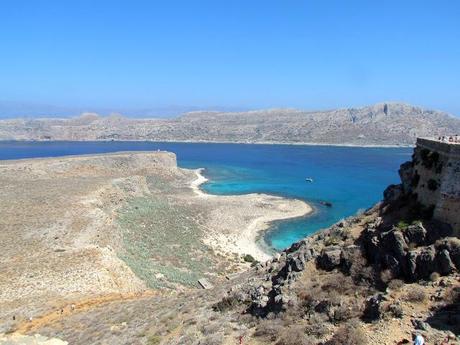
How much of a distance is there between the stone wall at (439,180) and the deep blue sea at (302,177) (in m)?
10.6

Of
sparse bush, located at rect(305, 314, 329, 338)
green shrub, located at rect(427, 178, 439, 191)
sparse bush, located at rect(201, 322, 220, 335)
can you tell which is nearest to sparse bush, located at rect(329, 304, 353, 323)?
sparse bush, located at rect(305, 314, 329, 338)

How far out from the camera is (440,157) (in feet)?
69.4

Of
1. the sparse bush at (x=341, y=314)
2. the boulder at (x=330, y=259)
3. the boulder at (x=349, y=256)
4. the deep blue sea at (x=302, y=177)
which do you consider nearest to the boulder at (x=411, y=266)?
the boulder at (x=349, y=256)

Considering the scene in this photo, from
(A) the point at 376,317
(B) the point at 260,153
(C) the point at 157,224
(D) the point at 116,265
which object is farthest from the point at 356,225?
(B) the point at 260,153

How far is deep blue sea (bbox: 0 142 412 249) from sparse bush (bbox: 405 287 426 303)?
55.1ft

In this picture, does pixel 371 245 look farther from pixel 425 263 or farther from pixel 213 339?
pixel 213 339

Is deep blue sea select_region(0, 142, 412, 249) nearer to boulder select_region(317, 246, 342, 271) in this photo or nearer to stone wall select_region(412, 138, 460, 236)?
stone wall select_region(412, 138, 460, 236)

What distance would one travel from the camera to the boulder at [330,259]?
67.4ft

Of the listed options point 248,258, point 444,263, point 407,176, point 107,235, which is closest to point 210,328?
point 444,263

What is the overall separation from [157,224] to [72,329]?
90.6 ft

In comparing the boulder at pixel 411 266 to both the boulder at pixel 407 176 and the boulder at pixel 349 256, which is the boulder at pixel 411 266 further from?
the boulder at pixel 407 176

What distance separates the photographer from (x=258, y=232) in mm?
55188

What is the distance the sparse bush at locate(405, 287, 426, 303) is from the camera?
52.7 ft

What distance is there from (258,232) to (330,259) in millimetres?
34705
